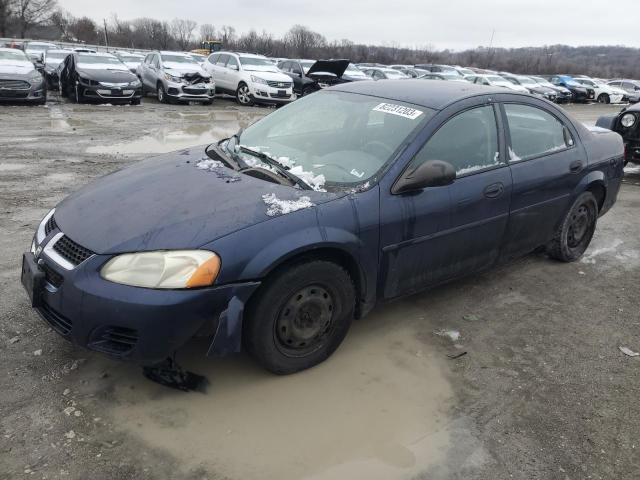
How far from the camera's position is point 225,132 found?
39.1ft

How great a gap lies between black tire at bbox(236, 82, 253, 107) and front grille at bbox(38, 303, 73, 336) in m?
15.8

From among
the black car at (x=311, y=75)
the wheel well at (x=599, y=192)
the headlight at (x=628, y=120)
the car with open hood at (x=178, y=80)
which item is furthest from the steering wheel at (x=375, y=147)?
the car with open hood at (x=178, y=80)

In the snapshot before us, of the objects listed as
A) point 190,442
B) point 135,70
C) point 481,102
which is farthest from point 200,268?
point 135,70

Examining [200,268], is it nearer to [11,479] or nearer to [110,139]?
[11,479]

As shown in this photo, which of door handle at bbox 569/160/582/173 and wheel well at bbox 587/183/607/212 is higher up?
door handle at bbox 569/160/582/173

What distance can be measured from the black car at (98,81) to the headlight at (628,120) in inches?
490

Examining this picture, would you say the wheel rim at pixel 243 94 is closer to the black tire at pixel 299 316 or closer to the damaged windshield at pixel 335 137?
the damaged windshield at pixel 335 137

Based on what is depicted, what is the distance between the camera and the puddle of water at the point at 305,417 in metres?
2.45

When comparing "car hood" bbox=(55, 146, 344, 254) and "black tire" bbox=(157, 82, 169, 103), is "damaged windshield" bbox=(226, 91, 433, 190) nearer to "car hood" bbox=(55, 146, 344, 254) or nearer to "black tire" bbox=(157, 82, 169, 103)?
"car hood" bbox=(55, 146, 344, 254)

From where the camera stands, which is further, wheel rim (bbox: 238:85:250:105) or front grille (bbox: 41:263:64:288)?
wheel rim (bbox: 238:85:250:105)

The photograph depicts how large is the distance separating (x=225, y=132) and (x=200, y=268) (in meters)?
9.87

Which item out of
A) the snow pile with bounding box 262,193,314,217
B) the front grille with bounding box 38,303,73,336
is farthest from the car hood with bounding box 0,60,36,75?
the snow pile with bounding box 262,193,314,217

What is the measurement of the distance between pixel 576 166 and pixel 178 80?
47.3 feet

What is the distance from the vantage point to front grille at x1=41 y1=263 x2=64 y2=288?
8.75 feet
